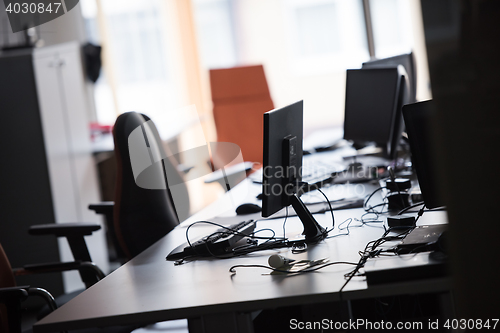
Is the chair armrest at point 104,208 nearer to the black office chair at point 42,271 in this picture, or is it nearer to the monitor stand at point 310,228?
the black office chair at point 42,271

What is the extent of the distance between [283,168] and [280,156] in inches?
1.7

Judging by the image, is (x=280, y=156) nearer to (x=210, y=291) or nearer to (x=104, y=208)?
(x=210, y=291)

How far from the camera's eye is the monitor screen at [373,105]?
2520 millimetres

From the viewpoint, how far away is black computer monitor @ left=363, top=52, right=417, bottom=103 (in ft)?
9.47

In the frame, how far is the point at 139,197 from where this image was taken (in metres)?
2.21

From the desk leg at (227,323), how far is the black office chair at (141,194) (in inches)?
37.8

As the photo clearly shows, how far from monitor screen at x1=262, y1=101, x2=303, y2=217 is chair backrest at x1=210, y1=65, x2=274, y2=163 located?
2242mm

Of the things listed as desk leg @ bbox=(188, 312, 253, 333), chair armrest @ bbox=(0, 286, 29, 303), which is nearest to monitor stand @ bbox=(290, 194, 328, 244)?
desk leg @ bbox=(188, 312, 253, 333)

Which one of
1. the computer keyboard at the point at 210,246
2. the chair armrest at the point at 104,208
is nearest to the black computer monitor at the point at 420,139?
the computer keyboard at the point at 210,246

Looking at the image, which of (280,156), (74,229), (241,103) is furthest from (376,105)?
(241,103)

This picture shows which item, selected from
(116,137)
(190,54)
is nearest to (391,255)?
(116,137)

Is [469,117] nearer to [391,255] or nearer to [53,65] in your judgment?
[391,255]

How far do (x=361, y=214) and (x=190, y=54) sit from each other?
4.61 metres

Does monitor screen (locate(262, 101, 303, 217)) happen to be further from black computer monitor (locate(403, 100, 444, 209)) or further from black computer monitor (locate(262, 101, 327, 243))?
black computer monitor (locate(403, 100, 444, 209))
